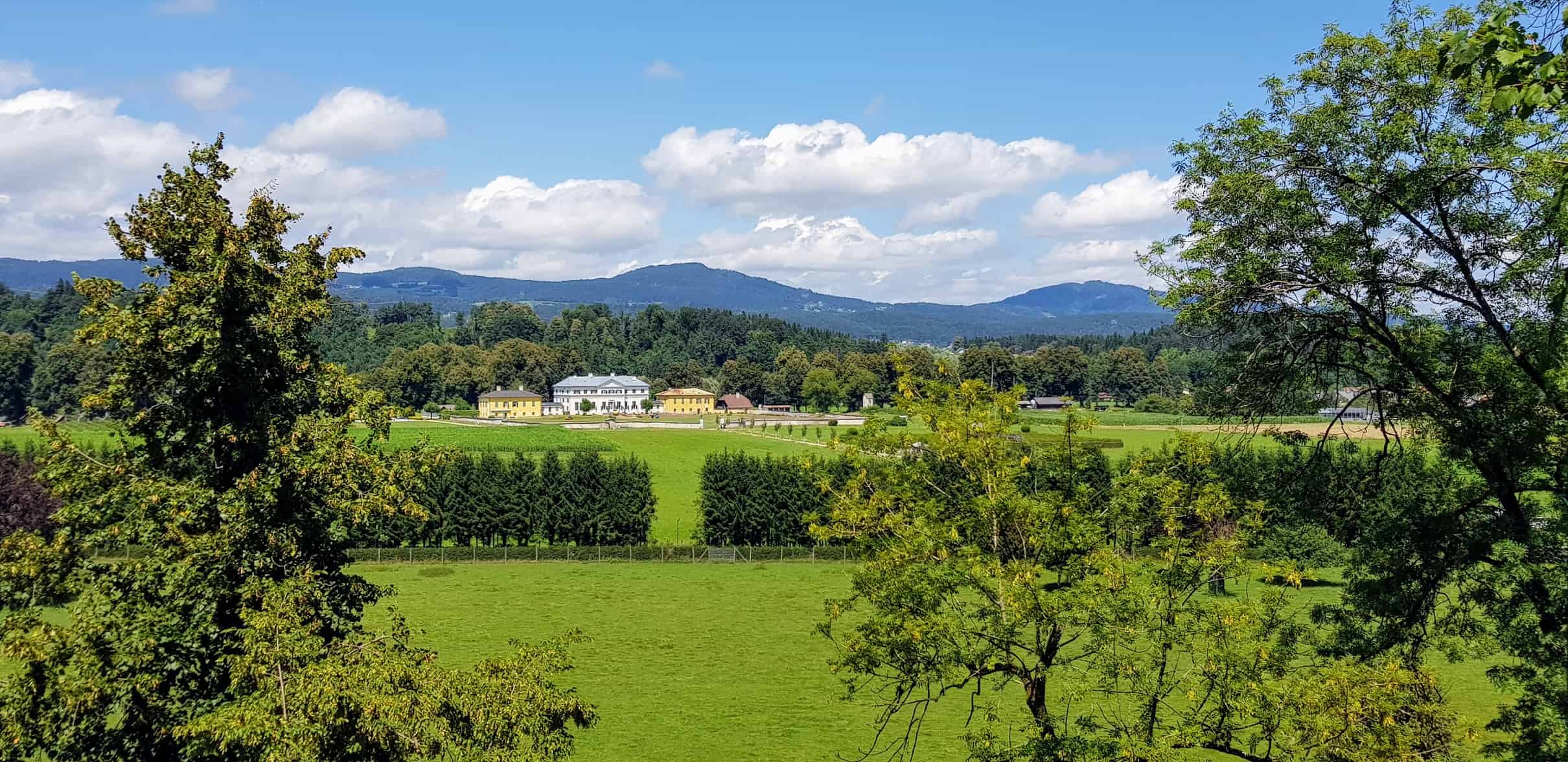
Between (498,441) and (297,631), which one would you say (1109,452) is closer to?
(498,441)

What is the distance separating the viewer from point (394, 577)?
46469 millimetres

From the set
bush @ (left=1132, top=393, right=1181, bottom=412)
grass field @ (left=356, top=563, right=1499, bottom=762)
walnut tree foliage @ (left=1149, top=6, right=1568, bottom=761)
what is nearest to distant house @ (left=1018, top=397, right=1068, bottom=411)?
bush @ (left=1132, top=393, right=1181, bottom=412)

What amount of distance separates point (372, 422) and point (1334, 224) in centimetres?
1291

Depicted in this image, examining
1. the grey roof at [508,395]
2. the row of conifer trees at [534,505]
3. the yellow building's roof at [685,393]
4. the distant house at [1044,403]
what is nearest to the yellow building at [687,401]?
the yellow building's roof at [685,393]

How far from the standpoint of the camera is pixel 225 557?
1155 centimetres

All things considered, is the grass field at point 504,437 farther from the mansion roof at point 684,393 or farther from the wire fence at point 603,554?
the mansion roof at point 684,393

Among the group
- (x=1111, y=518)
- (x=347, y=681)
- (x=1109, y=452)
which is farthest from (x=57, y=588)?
(x=1109, y=452)

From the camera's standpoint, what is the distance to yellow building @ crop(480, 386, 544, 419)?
150500mm

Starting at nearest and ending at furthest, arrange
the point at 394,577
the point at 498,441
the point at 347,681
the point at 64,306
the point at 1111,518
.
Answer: the point at 347,681
the point at 1111,518
the point at 394,577
the point at 498,441
the point at 64,306

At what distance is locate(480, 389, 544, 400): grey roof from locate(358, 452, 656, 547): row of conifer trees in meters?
97.6

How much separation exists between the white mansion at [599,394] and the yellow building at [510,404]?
1291 centimetres

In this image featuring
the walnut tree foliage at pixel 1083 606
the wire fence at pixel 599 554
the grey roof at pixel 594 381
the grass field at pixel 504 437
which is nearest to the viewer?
the walnut tree foliage at pixel 1083 606

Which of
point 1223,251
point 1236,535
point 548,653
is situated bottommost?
point 548,653

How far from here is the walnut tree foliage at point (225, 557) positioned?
9.91 meters
